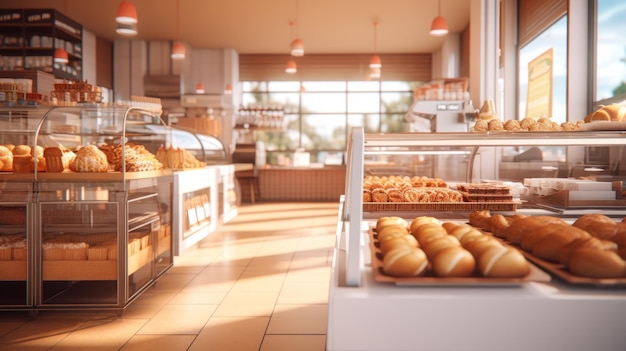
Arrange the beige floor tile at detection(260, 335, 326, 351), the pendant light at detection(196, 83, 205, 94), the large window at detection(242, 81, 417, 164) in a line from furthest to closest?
1. the large window at detection(242, 81, 417, 164)
2. the pendant light at detection(196, 83, 205, 94)
3. the beige floor tile at detection(260, 335, 326, 351)

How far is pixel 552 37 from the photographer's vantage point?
18.2ft

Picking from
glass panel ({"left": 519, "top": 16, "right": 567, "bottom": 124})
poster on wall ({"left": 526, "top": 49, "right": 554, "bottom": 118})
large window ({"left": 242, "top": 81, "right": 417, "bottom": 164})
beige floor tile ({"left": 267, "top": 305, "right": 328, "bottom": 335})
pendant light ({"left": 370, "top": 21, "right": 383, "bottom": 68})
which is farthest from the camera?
large window ({"left": 242, "top": 81, "right": 417, "bottom": 164})

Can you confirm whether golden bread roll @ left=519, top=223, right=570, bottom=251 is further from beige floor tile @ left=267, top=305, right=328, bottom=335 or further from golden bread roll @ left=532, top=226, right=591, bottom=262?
beige floor tile @ left=267, top=305, right=328, bottom=335

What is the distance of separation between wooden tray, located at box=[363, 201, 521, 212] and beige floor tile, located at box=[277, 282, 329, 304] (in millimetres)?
1312

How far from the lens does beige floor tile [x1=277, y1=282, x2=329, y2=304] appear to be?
3.41 metres

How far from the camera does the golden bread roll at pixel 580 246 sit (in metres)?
1.30

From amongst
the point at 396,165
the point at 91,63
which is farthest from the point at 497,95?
the point at 91,63

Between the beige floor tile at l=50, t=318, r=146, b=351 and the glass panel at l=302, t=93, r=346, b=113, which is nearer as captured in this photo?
the beige floor tile at l=50, t=318, r=146, b=351

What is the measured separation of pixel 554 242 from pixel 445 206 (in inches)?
34.6

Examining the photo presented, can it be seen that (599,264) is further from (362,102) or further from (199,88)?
(362,102)

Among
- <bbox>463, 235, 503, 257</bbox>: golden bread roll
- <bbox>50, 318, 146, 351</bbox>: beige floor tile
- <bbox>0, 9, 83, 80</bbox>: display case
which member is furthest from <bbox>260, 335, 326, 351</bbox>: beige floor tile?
<bbox>0, 9, 83, 80</bbox>: display case

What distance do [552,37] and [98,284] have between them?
5218mm

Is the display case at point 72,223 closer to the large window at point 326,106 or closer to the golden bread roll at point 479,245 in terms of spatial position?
the golden bread roll at point 479,245

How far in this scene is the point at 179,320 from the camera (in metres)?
3.01
